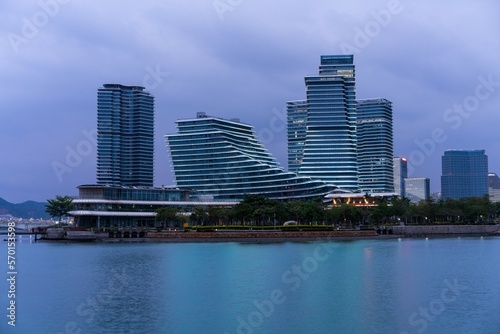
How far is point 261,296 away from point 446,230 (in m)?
135

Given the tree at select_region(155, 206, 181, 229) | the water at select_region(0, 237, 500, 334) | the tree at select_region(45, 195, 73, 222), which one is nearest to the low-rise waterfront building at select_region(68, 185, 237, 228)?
the tree at select_region(45, 195, 73, 222)

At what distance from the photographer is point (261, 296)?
5453 centimetres

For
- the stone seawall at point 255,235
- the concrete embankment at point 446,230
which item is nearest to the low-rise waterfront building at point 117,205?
the stone seawall at point 255,235

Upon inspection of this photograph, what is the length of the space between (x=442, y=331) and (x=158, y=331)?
1840 cm

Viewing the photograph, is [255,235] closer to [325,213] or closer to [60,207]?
[325,213]

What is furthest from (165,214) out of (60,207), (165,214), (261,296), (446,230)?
(261,296)

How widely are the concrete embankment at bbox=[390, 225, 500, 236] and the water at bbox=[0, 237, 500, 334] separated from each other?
286ft

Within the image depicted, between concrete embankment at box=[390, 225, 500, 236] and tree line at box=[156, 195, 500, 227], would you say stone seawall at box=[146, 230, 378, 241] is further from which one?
concrete embankment at box=[390, 225, 500, 236]

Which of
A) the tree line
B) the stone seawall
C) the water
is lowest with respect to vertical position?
the water

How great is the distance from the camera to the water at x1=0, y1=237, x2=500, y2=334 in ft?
144

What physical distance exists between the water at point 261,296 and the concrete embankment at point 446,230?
8731 centimetres

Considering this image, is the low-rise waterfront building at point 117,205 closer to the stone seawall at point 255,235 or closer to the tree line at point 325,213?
the tree line at point 325,213

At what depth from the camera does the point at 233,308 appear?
49719 millimetres

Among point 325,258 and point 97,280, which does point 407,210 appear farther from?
point 97,280
